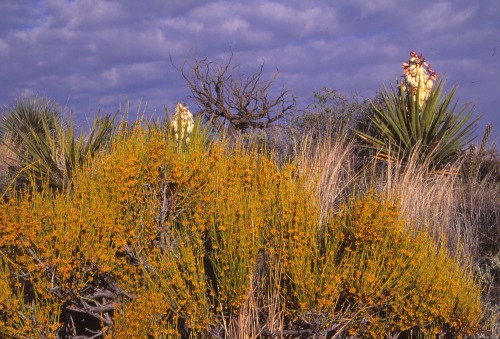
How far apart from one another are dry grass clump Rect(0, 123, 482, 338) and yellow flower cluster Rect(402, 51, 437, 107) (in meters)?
5.83

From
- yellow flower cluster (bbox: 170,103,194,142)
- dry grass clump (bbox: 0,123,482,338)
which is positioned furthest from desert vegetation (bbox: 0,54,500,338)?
yellow flower cluster (bbox: 170,103,194,142)

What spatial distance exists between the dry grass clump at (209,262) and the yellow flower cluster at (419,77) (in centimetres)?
583

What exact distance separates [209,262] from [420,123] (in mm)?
6294

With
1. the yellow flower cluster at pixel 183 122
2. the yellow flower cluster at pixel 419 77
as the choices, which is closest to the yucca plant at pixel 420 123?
the yellow flower cluster at pixel 419 77

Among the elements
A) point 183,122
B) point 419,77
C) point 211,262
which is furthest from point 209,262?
point 419,77

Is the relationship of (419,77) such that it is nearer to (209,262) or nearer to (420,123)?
(420,123)

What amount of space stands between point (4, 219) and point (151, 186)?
122cm

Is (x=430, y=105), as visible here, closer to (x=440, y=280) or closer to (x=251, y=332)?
(x=440, y=280)

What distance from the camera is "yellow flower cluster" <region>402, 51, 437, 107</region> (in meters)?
10.8

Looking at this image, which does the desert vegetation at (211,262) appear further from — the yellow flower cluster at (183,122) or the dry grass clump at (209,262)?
the yellow flower cluster at (183,122)

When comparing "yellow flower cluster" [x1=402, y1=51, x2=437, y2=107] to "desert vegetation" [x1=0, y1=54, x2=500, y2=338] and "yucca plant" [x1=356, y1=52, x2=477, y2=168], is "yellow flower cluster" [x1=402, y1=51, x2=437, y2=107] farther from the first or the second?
"desert vegetation" [x1=0, y1=54, x2=500, y2=338]

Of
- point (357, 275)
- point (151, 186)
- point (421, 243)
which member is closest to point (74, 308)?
point (151, 186)

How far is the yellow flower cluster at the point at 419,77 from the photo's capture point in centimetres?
1081

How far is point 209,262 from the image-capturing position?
17.1 ft
